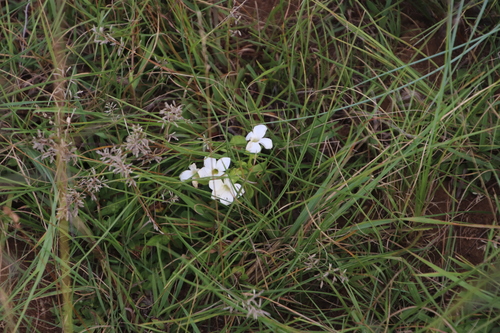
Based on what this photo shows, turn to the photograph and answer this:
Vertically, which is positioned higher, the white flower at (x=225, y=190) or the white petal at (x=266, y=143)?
the white petal at (x=266, y=143)

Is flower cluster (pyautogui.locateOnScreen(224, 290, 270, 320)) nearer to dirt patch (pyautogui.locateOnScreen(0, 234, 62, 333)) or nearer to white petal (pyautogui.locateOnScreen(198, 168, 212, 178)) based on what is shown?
white petal (pyautogui.locateOnScreen(198, 168, 212, 178))

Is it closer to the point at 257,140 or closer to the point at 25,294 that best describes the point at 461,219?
the point at 257,140

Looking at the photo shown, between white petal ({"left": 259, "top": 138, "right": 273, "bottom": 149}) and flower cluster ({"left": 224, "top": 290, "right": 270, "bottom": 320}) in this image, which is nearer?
flower cluster ({"left": 224, "top": 290, "right": 270, "bottom": 320})

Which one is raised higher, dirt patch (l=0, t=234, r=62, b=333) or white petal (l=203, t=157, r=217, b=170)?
white petal (l=203, t=157, r=217, b=170)

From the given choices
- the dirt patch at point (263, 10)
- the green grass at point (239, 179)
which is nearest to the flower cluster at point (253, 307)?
the green grass at point (239, 179)

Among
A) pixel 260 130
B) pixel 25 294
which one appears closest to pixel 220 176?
pixel 260 130

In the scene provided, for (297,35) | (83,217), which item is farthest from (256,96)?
(83,217)

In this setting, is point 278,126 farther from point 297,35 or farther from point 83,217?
point 83,217

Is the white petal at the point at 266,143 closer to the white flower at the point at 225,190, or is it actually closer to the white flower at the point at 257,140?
the white flower at the point at 257,140

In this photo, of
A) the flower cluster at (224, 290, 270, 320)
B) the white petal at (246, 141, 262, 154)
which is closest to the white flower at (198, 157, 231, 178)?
the white petal at (246, 141, 262, 154)

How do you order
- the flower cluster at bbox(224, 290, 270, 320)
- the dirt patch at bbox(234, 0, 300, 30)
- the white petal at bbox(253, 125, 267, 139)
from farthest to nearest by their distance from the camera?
the dirt patch at bbox(234, 0, 300, 30)
the white petal at bbox(253, 125, 267, 139)
the flower cluster at bbox(224, 290, 270, 320)
